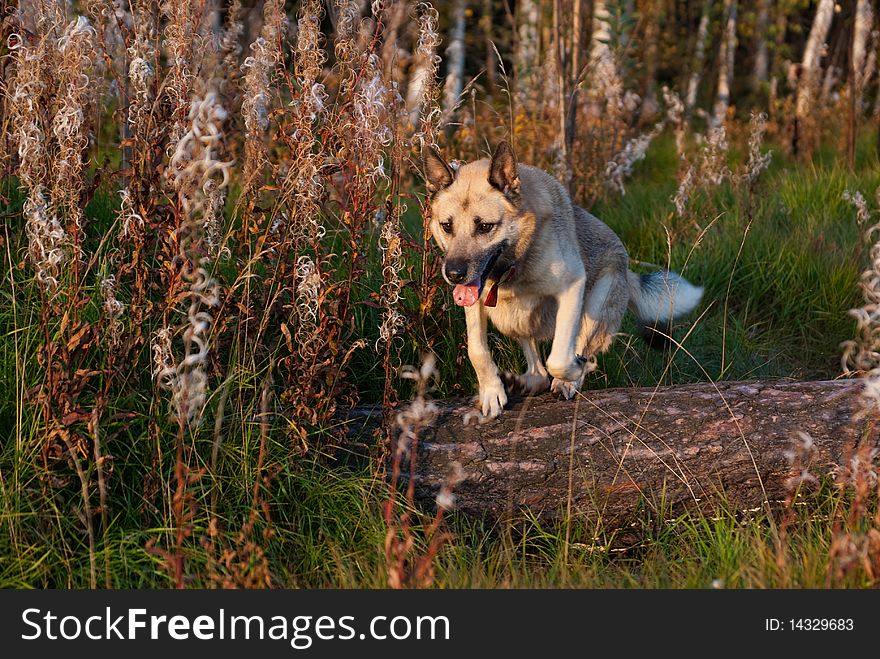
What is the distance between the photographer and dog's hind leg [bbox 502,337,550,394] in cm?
442

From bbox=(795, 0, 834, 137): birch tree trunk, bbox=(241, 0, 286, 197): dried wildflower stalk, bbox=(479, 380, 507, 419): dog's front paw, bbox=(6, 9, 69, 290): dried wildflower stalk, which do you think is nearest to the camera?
bbox=(6, 9, 69, 290): dried wildflower stalk

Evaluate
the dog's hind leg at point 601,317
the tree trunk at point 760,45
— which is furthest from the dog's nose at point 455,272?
the tree trunk at point 760,45

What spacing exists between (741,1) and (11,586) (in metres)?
20.4

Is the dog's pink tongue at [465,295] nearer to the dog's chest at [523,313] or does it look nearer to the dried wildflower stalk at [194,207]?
the dog's chest at [523,313]

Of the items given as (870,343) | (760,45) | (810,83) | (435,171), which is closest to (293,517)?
(435,171)

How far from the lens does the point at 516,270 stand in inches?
177

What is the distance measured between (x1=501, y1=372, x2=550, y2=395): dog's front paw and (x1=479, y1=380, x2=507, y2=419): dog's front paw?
5.1 inches

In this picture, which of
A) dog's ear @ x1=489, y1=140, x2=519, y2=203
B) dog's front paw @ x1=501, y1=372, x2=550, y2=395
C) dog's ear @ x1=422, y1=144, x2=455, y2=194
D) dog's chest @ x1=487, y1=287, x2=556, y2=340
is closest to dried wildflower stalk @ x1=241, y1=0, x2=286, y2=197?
dog's ear @ x1=422, y1=144, x2=455, y2=194

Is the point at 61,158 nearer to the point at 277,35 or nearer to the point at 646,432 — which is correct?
the point at 277,35

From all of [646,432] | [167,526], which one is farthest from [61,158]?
[646,432]

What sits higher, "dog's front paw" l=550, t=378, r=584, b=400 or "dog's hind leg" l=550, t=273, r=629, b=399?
"dog's hind leg" l=550, t=273, r=629, b=399

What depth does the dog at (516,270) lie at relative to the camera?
168 inches

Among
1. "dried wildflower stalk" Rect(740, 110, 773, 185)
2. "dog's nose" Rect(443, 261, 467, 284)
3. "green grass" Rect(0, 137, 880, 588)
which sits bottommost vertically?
"green grass" Rect(0, 137, 880, 588)

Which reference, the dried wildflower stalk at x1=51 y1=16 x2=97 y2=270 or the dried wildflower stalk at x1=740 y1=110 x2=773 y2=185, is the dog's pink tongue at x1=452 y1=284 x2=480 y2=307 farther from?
the dried wildflower stalk at x1=740 y1=110 x2=773 y2=185
